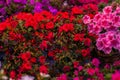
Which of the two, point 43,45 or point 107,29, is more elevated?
point 107,29

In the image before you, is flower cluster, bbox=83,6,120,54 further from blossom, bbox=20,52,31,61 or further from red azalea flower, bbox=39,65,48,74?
blossom, bbox=20,52,31,61

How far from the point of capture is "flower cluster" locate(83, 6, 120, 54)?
5.55 m

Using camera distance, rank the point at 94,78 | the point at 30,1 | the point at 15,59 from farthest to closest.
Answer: the point at 30,1, the point at 15,59, the point at 94,78

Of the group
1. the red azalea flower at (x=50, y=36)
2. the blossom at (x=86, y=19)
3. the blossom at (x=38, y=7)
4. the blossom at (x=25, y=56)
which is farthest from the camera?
the blossom at (x=38, y=7)

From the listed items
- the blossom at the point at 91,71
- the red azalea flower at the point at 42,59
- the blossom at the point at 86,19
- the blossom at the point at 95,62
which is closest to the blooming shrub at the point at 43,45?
the red azalea flower at the point at 42,59

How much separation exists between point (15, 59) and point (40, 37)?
1.57 ft

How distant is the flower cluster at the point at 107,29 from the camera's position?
218 inches

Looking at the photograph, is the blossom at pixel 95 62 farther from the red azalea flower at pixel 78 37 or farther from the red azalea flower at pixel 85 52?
the red azalea flower at pixel 78 37

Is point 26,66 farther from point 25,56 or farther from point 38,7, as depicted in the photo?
point 38,7

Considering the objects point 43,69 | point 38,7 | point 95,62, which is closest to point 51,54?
point 43,69

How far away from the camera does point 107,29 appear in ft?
18.6

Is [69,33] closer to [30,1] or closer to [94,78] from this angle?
[94,78]

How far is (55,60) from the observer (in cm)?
571

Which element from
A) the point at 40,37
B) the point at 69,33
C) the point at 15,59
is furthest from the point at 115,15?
the point at 15,59
